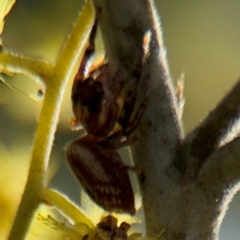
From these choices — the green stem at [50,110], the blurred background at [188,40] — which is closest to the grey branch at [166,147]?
the green stem at [50,110]

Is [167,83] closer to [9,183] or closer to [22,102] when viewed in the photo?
[9,183]

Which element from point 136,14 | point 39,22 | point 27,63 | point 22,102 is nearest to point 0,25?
point 27,63

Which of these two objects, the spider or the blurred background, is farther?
the blurred background

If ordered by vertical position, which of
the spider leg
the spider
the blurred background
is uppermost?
the spider leg

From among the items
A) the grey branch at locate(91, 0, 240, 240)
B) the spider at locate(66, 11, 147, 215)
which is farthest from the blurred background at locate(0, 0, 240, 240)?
the grey branch at locate(91, 0, 240, 240)

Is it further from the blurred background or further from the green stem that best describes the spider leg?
the blurred background

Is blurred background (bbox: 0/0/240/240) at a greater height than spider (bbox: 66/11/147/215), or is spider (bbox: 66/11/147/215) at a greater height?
spider (bbox: 66/11/147/215)

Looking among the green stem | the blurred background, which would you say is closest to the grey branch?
the green stem

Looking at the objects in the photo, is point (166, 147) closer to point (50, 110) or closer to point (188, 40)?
point (50, 110)
